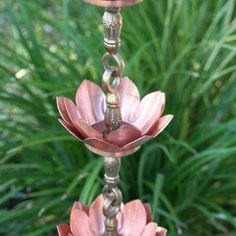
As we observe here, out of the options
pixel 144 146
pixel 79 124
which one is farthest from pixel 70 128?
pixel 144 146

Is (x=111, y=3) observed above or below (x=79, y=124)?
above

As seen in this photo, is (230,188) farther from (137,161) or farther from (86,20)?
(86,20)

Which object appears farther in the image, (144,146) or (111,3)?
(144,146)

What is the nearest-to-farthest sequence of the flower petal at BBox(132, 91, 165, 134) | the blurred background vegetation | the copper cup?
the copper cup < the flower petal at BBox(132, 91, 165, 134) < the blurred background vegetation

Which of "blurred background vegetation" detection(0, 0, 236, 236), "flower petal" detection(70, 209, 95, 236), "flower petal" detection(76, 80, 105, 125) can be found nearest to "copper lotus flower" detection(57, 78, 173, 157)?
"flower petal" detection(76, 80, 105, 125)

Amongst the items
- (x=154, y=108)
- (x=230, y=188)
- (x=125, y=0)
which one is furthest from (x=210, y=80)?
(x=125, y=0)

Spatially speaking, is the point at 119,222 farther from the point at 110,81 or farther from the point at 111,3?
the point at 111,3

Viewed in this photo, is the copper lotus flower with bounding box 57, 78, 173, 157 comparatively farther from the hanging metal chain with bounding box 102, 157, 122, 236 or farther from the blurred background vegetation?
the blurred background vegetation

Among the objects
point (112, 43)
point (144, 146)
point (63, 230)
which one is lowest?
point (144, 146)
